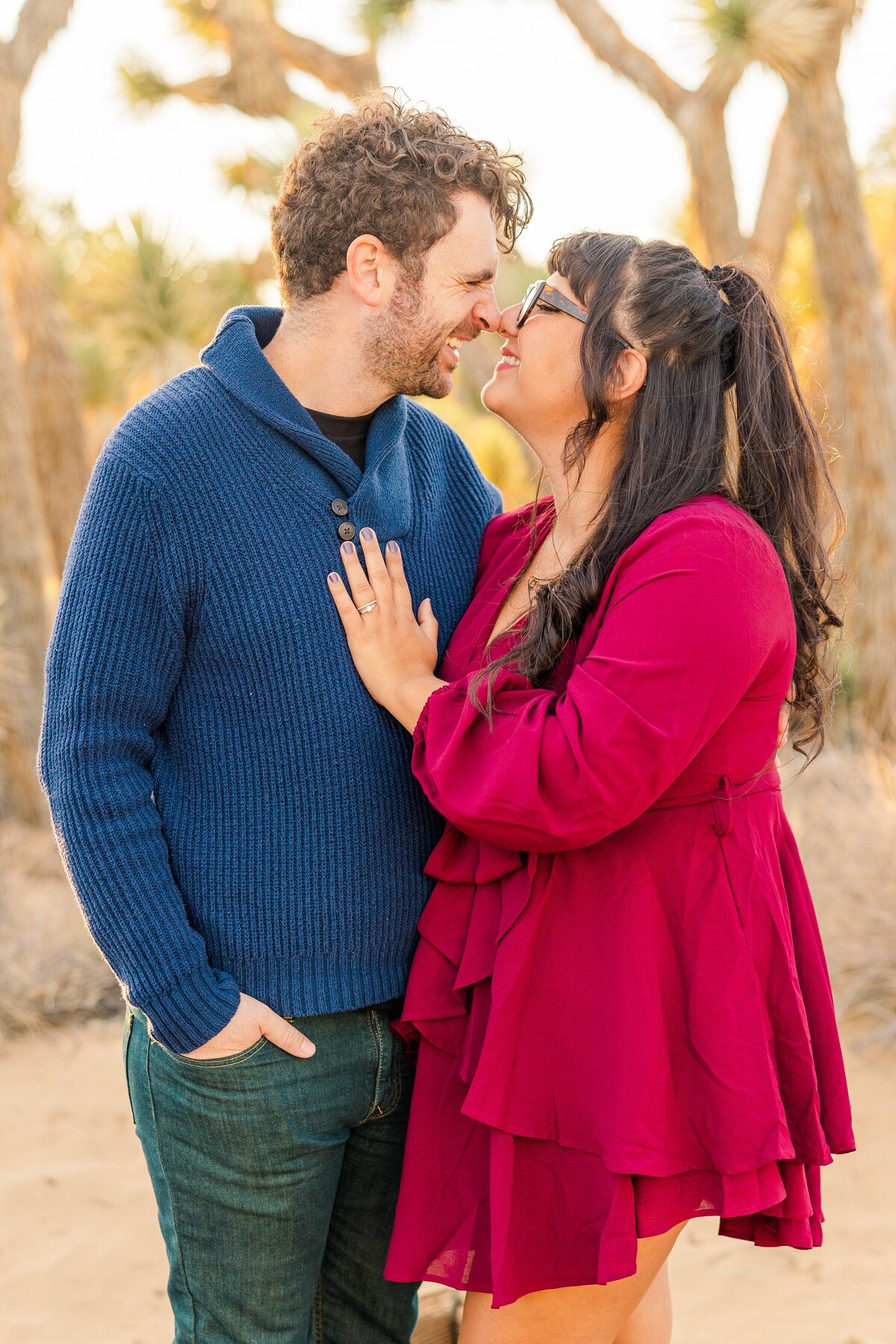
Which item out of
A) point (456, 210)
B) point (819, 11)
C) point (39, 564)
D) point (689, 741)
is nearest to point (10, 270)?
point (39, 564)

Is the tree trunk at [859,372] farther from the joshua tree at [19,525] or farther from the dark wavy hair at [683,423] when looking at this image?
the dark wavy hair at [683,423]

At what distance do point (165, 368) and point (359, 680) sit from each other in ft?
31.6

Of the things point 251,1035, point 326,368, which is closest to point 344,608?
point 326,368

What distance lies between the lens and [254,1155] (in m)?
1.86

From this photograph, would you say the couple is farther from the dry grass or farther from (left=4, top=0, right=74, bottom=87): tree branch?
(left=4, top=0, right=74, bottom=87): tree branch

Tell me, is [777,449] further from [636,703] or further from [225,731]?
[225,731]

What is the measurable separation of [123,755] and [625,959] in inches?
30.6

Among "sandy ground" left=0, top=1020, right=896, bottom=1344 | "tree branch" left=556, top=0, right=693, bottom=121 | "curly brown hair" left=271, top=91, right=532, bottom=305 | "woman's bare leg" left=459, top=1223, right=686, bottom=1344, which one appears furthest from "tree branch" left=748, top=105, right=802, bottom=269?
"woman's bare leg" left=459, top=1223, right=686, bottom=1344

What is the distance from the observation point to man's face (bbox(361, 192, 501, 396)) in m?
2.06

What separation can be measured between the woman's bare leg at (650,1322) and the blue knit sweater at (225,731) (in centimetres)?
73

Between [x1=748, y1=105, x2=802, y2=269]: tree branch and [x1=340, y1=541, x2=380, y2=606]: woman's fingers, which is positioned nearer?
[x1=340, y1=541, x2=380, y2=606]: woman's fingers

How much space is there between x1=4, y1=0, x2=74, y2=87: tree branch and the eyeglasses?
23.5 feet

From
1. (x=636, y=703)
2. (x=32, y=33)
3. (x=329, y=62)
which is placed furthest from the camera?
(x=329, y=62)

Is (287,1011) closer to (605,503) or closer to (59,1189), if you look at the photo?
(605,503)
